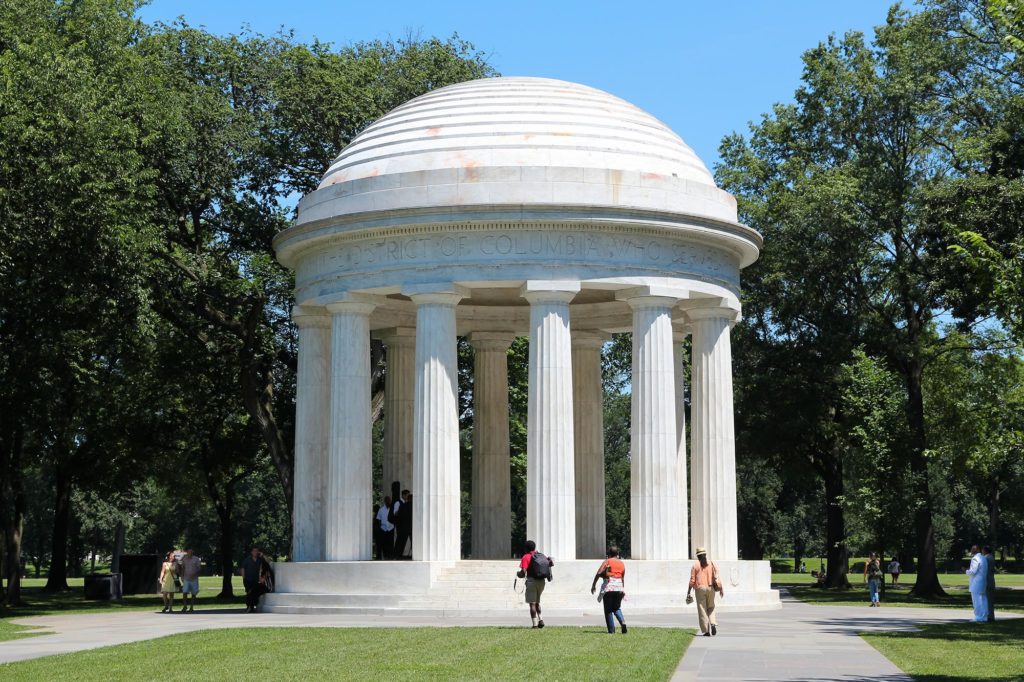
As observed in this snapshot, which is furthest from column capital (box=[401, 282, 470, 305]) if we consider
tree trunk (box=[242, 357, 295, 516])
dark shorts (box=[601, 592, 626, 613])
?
tree trunk (box=[242, 357, 295, 516])

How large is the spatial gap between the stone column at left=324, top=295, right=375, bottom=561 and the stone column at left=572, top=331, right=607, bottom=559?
11314 millimetres

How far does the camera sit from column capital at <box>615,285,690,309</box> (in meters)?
46.9

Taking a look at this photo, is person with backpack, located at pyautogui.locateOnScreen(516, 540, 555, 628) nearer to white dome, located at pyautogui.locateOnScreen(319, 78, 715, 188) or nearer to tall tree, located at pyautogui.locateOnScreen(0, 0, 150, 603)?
white dome, located at pyautogui.locateOnScreen(319, 78, 715, 188)

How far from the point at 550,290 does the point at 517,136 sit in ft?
19.2

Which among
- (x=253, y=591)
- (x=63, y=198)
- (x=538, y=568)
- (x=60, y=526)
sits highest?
(x=63, y=198)

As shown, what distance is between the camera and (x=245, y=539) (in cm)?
14562

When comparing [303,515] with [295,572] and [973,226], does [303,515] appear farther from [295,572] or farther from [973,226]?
[973,226]

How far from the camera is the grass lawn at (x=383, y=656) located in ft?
81.2

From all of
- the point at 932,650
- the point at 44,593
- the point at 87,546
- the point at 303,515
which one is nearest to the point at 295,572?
the point at 303,515

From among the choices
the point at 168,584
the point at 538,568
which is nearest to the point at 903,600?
the point at 538,568

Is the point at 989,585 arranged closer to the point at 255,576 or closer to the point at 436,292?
the point at 436,292

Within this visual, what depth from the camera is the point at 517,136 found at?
4788cm

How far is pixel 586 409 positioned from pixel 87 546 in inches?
4242

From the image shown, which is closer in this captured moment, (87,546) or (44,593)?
(44,593)
